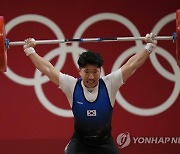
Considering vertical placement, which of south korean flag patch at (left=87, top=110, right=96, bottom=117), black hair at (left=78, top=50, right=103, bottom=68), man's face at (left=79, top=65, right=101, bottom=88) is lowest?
south korean flag patch at (left=87, top=110, right=96, bottom=117)

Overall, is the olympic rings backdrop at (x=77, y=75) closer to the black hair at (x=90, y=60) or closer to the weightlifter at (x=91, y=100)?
the weightlifter at (x=91, y=100)

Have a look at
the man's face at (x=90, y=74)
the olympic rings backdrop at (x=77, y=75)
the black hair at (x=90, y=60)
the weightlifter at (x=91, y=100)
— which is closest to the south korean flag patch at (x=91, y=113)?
the weightlifter at (x=91, y=100)

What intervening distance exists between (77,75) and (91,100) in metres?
1.65

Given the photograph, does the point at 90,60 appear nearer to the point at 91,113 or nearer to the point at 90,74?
the point at 90,74

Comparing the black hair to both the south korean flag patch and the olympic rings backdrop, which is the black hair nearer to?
the south korean flag patch

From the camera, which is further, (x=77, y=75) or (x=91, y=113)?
(x=77, y=75)

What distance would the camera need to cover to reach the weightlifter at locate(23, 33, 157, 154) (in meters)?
3.28

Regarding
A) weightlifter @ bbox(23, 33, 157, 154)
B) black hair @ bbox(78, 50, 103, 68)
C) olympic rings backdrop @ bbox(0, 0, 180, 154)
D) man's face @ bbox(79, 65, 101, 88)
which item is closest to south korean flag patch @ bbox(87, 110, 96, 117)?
weightlifter @ bbox(23, 33, 157, 154)

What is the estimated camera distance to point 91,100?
3.31 metres

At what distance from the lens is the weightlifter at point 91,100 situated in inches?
129

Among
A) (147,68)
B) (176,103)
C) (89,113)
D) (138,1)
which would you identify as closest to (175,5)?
(138,1)

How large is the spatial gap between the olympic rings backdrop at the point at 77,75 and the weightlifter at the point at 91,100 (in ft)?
5.09

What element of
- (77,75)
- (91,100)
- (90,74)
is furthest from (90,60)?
(77,75)

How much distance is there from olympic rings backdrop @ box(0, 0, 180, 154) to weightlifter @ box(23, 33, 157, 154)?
155 cm
